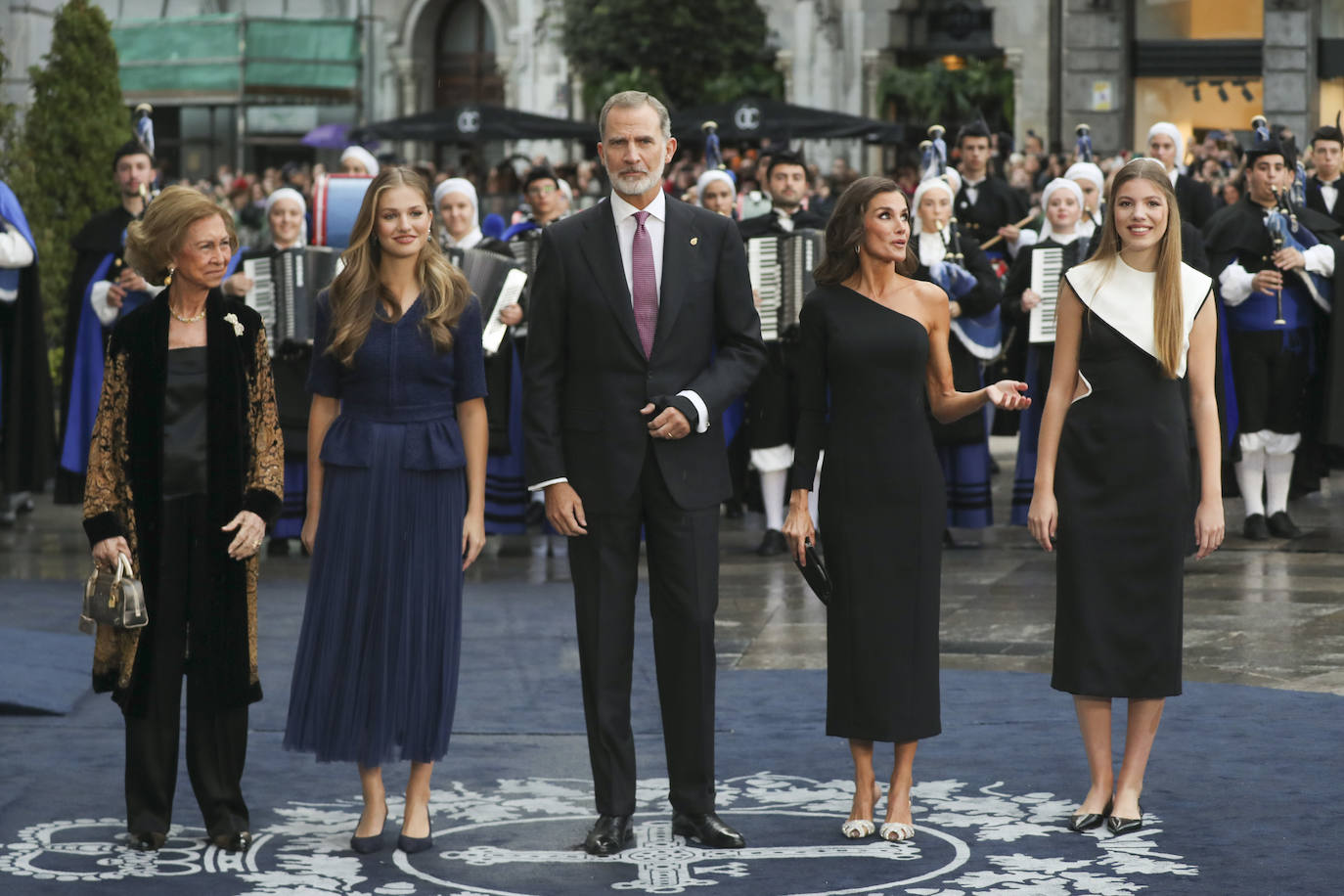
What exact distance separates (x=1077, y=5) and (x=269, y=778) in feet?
81.3

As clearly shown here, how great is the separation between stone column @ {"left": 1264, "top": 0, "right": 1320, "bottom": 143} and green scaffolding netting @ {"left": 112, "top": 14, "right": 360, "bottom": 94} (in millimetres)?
20664

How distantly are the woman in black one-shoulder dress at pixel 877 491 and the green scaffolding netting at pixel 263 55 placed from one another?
127 ft

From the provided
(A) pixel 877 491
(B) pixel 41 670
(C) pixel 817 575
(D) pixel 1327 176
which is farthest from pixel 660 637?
(D) pixel 1327 176

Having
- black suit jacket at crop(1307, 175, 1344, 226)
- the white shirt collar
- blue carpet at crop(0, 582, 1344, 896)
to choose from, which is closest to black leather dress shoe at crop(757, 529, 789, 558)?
blue carpet at crop(0, 582, 1344, 896)

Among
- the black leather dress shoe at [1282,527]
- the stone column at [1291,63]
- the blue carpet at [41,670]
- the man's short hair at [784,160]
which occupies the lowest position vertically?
the blue carpet at [41,670]

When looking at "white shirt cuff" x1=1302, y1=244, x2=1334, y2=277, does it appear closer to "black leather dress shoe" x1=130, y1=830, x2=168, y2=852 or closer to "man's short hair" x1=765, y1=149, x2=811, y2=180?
"man's short hair" x1=765, y1=149, x2=811, y2=180

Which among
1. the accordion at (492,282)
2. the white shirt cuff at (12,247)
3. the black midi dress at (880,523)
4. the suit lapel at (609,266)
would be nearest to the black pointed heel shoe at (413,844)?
the black midi dress at (880,523)

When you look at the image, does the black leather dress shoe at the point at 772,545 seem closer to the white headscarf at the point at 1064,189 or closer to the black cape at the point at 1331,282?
the white headscarf at the point at 1064,189

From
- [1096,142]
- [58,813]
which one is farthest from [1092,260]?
[1096,142]

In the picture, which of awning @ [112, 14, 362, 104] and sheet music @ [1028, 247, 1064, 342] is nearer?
sheet music @ [1028, 247, 1064, 342]

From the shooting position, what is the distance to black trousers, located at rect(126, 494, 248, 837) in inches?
236

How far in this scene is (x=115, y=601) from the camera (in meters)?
5.87

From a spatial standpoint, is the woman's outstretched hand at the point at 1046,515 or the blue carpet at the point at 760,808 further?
the woman's outstretched hand at the point at 1046,515

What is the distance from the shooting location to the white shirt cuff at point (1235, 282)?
11477 millimetres
